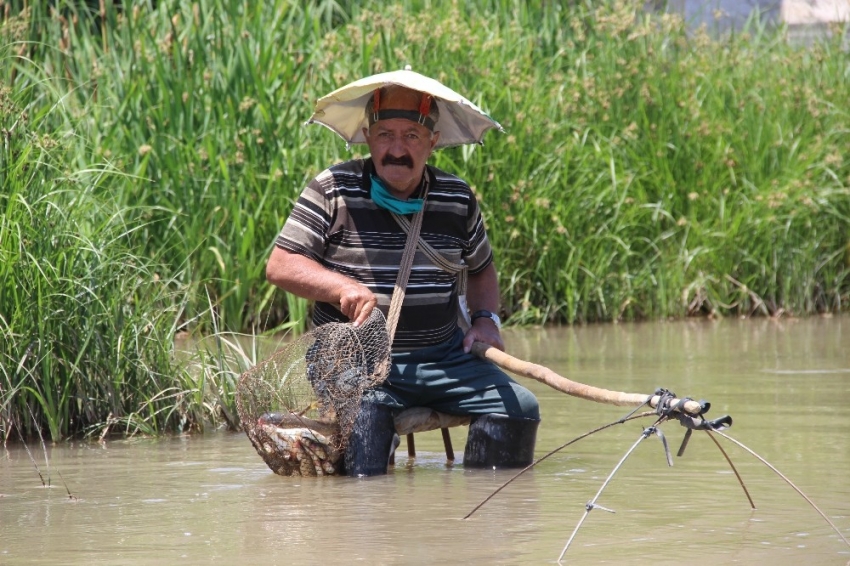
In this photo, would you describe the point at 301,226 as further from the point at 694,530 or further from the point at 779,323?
the point at 779,323

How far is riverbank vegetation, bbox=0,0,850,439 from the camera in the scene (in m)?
8.49

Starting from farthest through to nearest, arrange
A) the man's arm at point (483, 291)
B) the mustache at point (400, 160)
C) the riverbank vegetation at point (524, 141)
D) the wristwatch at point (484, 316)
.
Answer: the riverbank vegetation at point (524, 141)
the man's arm at point (483, 291)
the wristwatch at point (484, 316)
the mustache at point (400, 160)

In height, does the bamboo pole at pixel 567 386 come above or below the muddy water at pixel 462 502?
above

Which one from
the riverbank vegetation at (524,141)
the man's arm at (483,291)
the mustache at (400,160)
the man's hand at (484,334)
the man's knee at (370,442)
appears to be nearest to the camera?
the man's knee at (370,442)

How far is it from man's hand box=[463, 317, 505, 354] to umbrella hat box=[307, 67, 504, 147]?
2.24 feet

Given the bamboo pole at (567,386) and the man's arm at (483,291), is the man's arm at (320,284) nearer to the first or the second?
the bamboo pole at (567,386)

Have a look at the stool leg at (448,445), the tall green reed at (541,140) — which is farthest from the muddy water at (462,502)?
the tall green reed at (541,140)

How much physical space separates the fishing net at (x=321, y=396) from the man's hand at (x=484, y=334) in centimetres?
46

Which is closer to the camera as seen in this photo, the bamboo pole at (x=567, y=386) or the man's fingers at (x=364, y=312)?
the bamboo pole at (x=567, y=386)

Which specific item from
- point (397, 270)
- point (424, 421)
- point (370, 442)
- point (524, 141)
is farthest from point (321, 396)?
point (524, 141)

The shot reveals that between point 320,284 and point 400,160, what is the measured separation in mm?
543

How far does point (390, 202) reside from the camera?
5.20 metres

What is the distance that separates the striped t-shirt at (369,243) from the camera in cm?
513

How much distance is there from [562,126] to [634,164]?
69 centimetres
